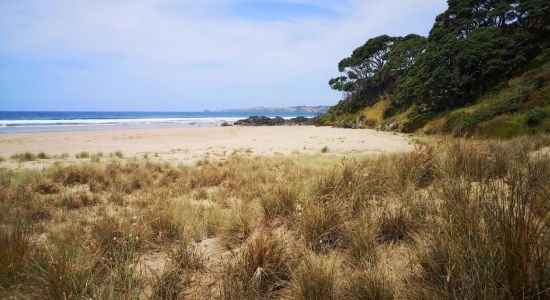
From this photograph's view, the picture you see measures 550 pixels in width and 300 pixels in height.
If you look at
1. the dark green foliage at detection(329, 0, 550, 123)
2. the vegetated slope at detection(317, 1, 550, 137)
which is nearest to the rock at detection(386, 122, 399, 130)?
the vegetated slope at detection(317, 1, 550, 137)

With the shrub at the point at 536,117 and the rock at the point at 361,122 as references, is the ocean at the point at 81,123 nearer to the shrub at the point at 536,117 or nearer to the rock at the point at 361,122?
the rock at the point at 361,122

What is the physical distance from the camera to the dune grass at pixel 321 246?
2.04m

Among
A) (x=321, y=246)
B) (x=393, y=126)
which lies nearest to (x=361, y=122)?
(x=393, y=126)

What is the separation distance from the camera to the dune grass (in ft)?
6.70

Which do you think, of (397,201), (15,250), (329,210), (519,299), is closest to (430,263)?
(519,299)

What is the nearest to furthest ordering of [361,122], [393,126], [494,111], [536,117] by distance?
[536,117] → [494,111] → [393,126] → [361,122]

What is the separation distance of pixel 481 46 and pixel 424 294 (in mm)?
33482

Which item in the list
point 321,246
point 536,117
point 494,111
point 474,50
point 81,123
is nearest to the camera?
point 321,246

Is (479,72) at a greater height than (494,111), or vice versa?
(479,72)


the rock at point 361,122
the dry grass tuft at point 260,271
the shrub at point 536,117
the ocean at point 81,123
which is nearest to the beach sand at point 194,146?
the shrub at point 536,117

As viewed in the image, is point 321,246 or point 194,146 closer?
point 321,246

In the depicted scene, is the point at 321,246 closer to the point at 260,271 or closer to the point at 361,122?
the point at 260,271

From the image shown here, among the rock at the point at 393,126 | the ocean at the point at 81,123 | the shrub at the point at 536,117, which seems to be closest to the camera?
the shrub at the point at 536,117

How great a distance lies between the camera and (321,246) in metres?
3.22
